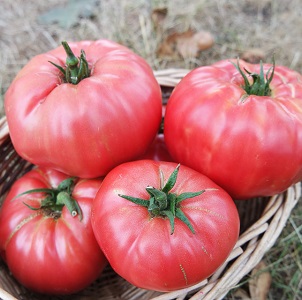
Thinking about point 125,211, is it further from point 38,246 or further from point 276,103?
point 276,103

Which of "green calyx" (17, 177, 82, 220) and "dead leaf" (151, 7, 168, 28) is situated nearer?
"green calyx" (17, 177, 82, 220)

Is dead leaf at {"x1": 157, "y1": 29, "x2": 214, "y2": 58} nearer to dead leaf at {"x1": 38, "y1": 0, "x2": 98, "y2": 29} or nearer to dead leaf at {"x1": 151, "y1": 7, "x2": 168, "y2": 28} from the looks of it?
dead leaf at {"x1": 151, "y1": 7, "x2": 168, "y2": 28}

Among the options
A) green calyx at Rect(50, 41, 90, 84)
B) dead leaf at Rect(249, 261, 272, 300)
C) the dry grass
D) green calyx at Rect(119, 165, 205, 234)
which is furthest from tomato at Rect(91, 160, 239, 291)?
the dry grass

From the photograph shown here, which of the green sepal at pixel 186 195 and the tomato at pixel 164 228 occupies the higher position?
the green sepal at pixel 186 195

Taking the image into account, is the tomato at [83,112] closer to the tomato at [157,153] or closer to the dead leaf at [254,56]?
the tomato at [157,153]

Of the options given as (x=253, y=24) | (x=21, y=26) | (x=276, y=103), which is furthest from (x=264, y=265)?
(x=21, y=26)

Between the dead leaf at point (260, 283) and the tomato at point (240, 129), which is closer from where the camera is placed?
the tomato at point (240, 129)

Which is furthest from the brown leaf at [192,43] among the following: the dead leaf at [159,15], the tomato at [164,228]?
the tomato at [164,228]
